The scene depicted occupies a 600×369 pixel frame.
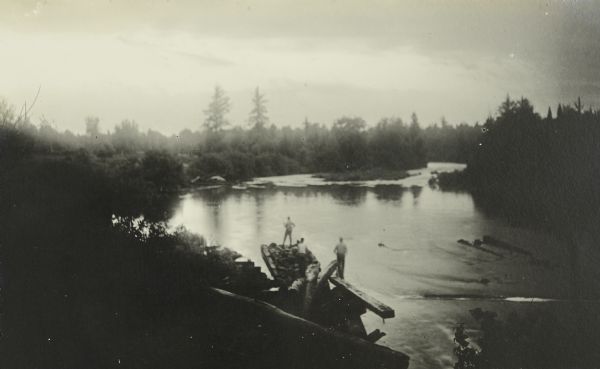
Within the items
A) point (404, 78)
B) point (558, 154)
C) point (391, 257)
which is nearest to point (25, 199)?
point (391, 257)

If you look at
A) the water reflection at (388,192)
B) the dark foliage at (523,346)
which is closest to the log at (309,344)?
the dark foliage at (523,346)

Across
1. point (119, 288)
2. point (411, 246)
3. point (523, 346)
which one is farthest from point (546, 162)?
point (119, 288)

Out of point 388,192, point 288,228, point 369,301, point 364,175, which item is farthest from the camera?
point 364,175

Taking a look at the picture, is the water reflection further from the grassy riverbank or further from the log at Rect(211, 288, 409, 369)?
the log at Rect(211, 288, 409, 369)

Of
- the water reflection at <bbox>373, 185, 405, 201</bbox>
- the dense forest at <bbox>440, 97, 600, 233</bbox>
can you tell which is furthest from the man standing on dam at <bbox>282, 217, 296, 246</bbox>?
the dense forest at <bbox>440, 97, 600, 233</bbox>

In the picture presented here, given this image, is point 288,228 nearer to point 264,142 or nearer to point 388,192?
point 264,142

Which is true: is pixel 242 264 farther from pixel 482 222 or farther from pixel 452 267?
pixel 482 222

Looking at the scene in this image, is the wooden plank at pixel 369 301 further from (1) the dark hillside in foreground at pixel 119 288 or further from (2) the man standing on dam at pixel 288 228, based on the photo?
(2) the man standing on dam at pixel 288 228
